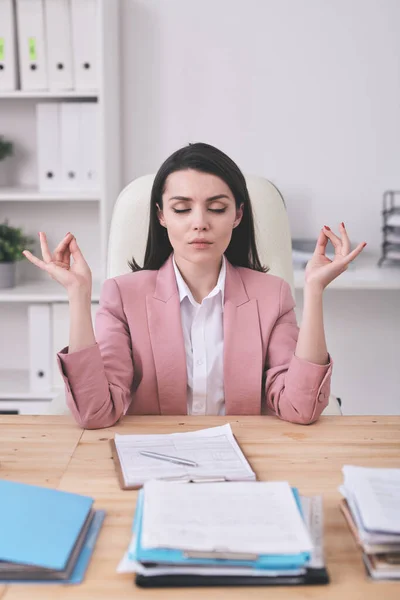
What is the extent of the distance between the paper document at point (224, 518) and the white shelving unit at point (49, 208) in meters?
1.70

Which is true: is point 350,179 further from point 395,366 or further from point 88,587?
point 88,587

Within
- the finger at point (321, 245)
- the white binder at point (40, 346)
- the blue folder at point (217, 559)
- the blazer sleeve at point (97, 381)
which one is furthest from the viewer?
the white binder at point (40, 346)

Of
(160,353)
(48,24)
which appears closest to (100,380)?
(160,353)

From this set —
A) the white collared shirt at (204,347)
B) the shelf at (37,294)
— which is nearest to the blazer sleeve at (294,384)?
the white collared shirt at (204,347)

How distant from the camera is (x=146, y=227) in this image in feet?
6.02

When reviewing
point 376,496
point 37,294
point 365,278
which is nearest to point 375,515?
point 376,496

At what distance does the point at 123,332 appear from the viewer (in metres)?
1.55

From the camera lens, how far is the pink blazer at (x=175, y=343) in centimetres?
152

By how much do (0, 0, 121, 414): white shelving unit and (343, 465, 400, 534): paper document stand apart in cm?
175

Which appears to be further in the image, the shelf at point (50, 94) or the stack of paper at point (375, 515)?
the shelf at point (50, 94)

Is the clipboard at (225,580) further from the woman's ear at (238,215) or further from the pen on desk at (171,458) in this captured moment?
the woman's ear at (238,215)

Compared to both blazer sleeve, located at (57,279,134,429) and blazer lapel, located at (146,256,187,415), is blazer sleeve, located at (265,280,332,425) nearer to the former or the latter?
blazer lapel, located at (146,256,187,415)

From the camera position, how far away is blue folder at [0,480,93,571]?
32.7 inches

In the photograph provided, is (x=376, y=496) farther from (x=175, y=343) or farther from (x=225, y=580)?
(x=175, y=343)
